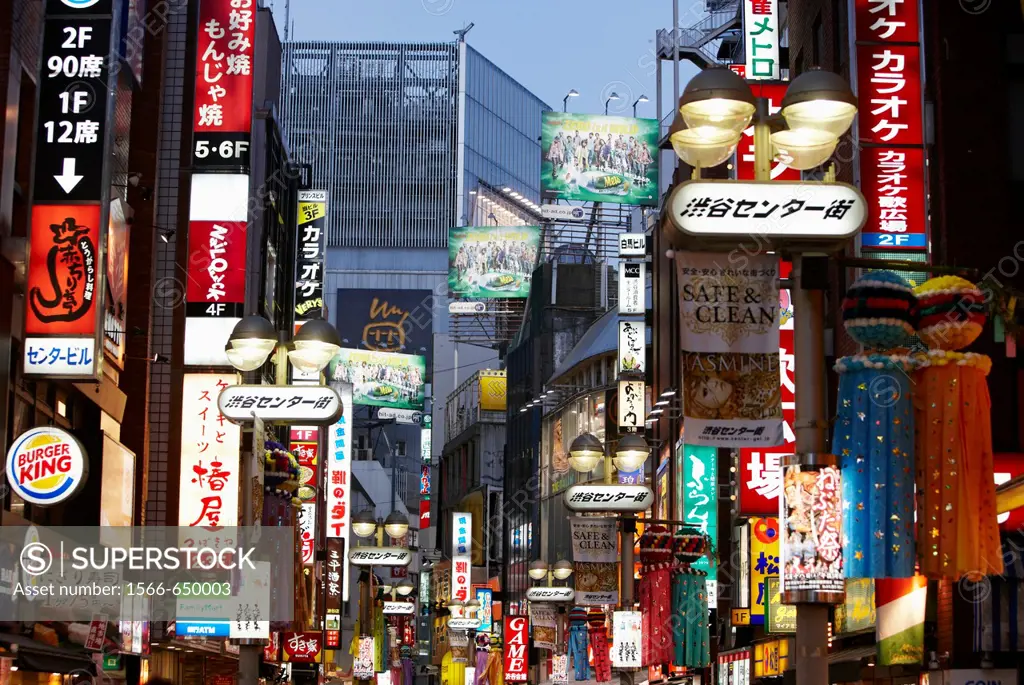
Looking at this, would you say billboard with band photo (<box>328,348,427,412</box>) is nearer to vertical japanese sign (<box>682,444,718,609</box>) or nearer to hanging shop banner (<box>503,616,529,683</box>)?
hanging shop banner (<box>503,616,529,683</box>)

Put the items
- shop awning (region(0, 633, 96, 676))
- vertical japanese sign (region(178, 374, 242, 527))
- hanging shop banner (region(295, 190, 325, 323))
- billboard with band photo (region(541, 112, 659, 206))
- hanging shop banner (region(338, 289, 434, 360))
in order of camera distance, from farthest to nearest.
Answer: hanging shop banner (region(338, 289, 434, 360))
billboard with band photo (region(541, 112, 659, 206))
hanging shop banner (region(295, 190, 325, 323))
vertical japanese sign (region(178, 374, 242, 527))
shop awning (region(0, 633, 96, 676))

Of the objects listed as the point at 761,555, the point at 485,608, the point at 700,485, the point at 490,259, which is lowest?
the point at 485,608

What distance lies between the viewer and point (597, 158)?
240 ft

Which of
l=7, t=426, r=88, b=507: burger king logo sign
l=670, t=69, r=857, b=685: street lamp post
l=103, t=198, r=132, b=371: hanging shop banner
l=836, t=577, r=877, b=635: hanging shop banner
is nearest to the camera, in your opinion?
l=670, t=69, r=857, b=685: street lamp post

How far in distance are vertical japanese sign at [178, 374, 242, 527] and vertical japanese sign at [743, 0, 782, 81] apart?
14.1 metres

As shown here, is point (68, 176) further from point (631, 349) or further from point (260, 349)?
point (631, 349)

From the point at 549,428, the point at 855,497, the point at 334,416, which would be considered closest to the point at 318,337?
the point at 334,416

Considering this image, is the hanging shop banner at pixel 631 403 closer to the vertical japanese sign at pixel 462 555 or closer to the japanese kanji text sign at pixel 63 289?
the japanese kanji text sign at pixel 63 289

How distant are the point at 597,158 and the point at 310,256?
25.1 meters

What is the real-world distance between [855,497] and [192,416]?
20506 millimetres

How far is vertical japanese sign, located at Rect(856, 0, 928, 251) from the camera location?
2342 centimetres

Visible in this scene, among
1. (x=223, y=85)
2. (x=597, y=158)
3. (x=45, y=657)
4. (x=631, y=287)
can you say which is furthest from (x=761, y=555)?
(x=597, y=158)

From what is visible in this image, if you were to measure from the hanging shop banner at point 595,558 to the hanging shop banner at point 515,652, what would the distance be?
120 feet

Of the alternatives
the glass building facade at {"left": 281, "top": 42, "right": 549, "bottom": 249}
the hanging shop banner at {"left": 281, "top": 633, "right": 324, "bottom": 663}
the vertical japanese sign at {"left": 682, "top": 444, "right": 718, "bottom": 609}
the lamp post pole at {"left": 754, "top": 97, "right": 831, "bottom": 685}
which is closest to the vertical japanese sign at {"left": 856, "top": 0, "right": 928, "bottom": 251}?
the lamp post pole at {"left": 754, "top": 97, "right": 831, "bottom": 685}
